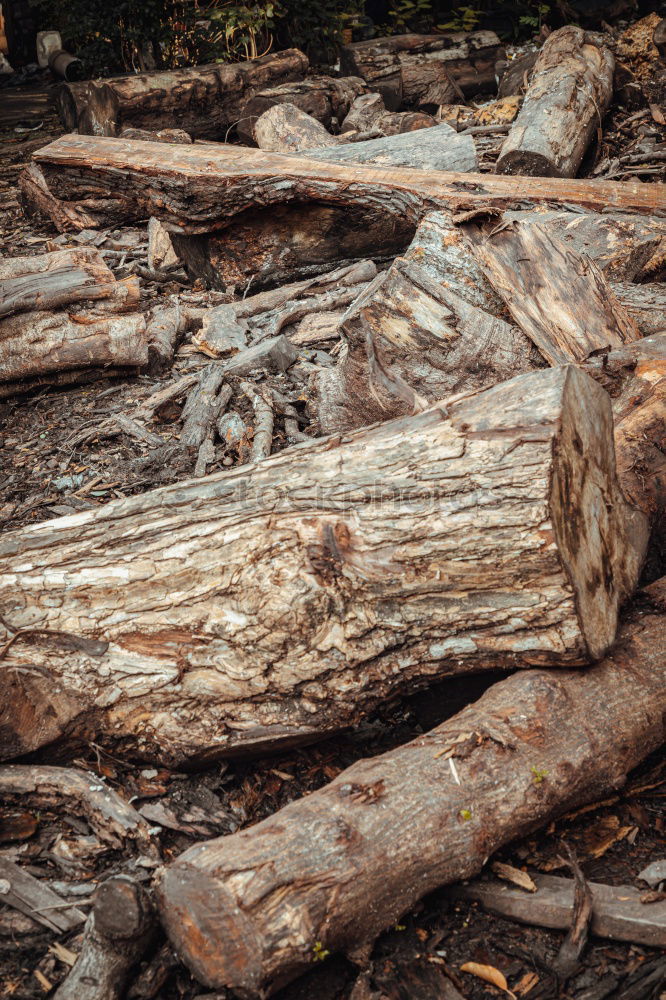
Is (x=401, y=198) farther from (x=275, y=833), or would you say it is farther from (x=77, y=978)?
(x=77, y=978)

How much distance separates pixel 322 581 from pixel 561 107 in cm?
674

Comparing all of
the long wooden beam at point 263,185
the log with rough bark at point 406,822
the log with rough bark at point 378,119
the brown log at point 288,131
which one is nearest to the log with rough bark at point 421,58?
the log with rough bark at point 378,119

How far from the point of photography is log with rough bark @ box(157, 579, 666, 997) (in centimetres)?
199

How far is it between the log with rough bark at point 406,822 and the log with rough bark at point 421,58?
9.68 metres

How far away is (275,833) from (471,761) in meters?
0.61

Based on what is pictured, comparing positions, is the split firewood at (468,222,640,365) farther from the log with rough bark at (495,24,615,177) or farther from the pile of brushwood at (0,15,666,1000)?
the log with rough bark at (495,24,615,177)

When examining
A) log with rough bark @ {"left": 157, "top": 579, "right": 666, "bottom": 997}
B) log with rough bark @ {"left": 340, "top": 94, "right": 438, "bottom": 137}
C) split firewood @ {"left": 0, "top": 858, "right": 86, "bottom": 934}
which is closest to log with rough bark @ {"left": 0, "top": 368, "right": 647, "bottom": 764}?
log with rough bark @ {"left": 157, "top": 579, "right": 666, "bottom": 997}

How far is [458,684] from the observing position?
9.66 ft

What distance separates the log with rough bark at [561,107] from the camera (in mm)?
6883

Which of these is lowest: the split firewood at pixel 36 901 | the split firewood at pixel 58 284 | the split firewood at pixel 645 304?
the split firewood at pixel 36 901

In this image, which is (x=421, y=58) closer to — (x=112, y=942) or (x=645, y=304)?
(x=645, y=304)

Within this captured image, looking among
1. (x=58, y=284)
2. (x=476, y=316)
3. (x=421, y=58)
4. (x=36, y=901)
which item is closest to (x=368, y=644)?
(x=36, y=901)

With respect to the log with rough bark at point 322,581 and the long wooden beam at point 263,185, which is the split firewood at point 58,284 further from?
the log with rough bark at point 322,581

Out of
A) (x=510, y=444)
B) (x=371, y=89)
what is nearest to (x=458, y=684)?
(x=510, y=444)
